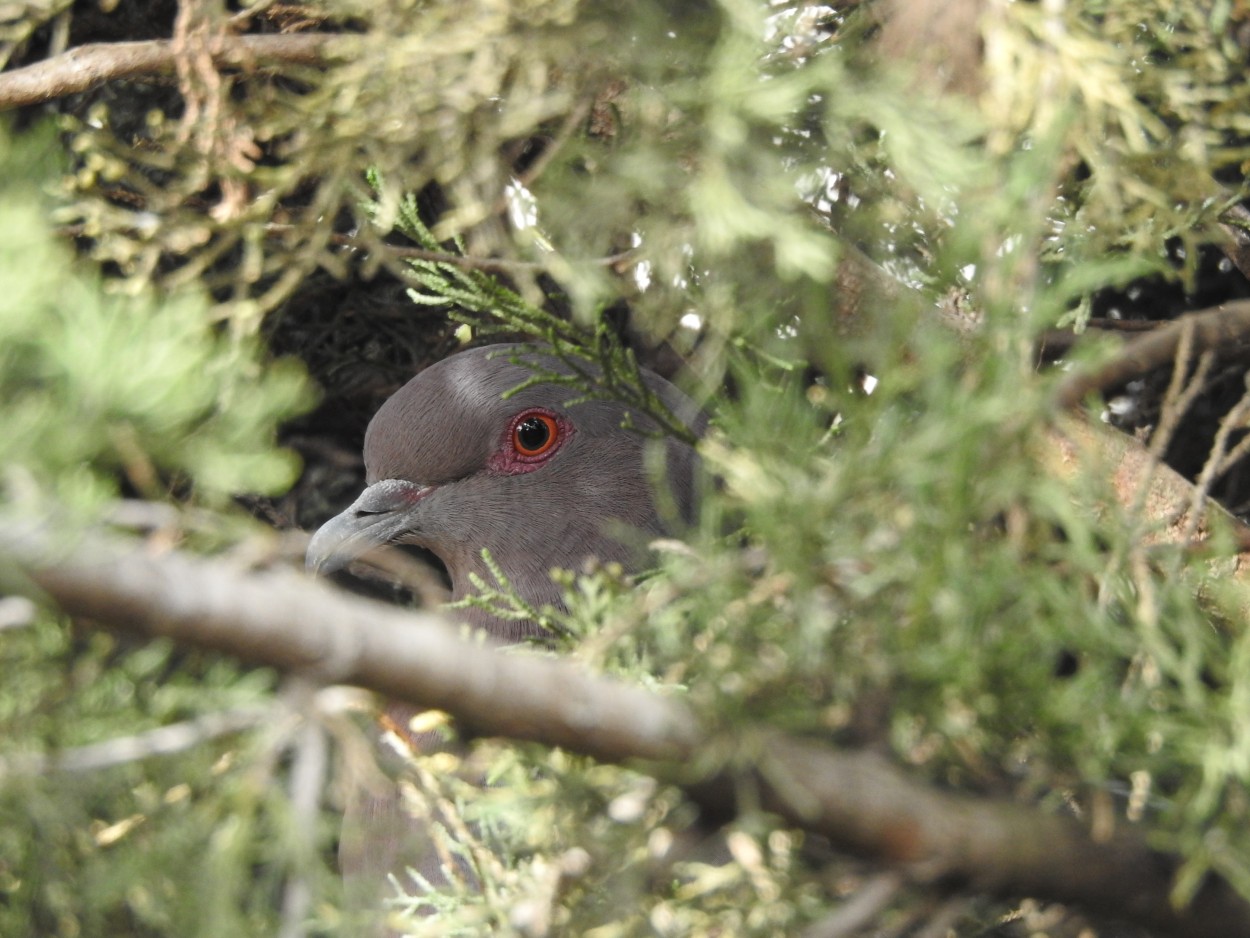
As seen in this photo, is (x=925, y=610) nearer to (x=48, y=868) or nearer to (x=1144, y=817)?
(x=1144, y=817)

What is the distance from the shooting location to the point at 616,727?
37.3 inches

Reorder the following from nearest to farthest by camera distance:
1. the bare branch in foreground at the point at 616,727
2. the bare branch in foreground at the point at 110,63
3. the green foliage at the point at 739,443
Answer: the bare branch in foreground at the point at 616,727 → the green foliage at the point at 739,443 → the bare branch in foreground at the point at 110,63

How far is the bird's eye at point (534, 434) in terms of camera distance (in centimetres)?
253

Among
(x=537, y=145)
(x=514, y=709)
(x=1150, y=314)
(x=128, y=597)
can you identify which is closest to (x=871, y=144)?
(x=537, y=145)

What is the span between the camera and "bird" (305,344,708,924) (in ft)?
8.14

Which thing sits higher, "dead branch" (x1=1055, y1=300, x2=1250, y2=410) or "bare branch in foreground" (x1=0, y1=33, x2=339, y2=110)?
"dead branch" (x1=1055, y1=300, x2=1250, y2=410)

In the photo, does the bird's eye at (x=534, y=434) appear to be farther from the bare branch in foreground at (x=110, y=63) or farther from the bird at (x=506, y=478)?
the bare branch in foreground at (x=110, y=63)

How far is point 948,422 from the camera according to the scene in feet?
3.16

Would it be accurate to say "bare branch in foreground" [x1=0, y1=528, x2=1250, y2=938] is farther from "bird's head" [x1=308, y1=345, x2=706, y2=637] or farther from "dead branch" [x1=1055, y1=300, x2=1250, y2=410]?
"bird's head" [x1=308, y1=345, x2=706, y2=637]

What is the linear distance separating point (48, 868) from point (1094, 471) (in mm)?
878

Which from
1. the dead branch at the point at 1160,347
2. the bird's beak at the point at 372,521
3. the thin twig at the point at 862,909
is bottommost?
the bird's beak at the point at 372,521

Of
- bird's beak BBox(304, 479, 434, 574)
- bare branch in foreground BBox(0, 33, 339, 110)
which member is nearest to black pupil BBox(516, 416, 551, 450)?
bird's beak BBox(304, 479, 434, 574)

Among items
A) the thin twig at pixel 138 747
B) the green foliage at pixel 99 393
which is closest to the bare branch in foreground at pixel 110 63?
the green foliage at pixel 99 393

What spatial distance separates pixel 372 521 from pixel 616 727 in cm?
160
